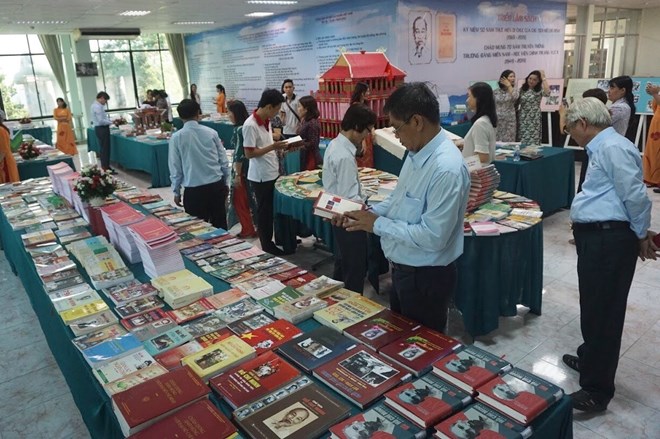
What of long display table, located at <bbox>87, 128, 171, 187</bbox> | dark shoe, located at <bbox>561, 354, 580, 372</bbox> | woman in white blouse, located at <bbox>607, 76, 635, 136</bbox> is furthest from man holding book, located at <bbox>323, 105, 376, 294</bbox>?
long display table, located at <bbox>87, 128, 171, 187</bbox>

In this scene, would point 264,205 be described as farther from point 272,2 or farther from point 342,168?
point 272,2

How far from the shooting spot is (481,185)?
10.7 ft

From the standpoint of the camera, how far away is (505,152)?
17.1 ft

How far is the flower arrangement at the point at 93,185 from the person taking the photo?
2859 mm

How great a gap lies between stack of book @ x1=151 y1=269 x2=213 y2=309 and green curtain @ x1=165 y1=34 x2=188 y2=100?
46.1 feet

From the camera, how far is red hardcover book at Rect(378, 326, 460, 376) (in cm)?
143

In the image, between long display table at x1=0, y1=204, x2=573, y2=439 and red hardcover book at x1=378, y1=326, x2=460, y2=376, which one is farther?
red hardcover book at x1=378, y1=326, x2=460, y2=376

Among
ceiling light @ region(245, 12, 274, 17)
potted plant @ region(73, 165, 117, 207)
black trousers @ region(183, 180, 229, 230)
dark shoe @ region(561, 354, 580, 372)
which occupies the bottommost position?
dark shoe @ region(561, 354, 580, 372)

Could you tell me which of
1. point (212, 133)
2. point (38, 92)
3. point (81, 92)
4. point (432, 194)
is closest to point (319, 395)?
point (432, 194)

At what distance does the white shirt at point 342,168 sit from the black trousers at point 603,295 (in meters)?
1.20

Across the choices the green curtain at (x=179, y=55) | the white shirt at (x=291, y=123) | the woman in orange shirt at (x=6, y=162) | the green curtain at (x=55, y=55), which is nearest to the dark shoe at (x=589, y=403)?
the white shirt at (x=291, y=123)

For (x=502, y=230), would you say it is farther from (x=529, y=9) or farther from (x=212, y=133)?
(x=529, y=9)

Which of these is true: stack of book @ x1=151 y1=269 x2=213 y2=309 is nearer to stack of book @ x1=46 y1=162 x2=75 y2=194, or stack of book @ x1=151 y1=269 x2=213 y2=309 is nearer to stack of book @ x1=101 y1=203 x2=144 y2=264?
stack of book @ x1=101 y1=203 x2=144 y2=264

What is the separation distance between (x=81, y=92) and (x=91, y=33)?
76.5 inches
